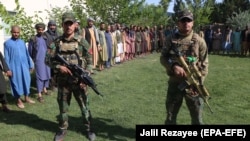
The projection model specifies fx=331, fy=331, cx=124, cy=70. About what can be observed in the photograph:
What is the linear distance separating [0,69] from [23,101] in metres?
1.22

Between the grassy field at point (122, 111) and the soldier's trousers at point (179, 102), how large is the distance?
34.7 inches

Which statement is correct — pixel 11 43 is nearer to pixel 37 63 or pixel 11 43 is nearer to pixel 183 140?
pixel 37 63

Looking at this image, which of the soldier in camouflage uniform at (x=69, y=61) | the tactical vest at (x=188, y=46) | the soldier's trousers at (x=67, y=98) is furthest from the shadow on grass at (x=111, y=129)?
the tactical vest at (x=188, y=46)

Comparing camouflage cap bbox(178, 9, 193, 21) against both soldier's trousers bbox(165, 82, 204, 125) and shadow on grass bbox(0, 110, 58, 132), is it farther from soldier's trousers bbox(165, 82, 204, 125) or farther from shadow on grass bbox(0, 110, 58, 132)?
shadow on grass bbox(0, 110, 58, 132)

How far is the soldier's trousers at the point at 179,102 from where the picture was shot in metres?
4.34

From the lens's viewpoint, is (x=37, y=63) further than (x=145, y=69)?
No

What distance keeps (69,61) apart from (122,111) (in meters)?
2.15

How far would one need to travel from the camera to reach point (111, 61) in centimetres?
1328

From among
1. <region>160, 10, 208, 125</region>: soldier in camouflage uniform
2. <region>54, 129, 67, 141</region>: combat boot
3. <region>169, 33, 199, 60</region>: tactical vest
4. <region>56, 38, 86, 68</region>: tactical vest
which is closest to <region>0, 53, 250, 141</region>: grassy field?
<region>54, 129, 67, 141</region>: combat boot

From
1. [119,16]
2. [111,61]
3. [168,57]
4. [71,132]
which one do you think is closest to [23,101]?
[71,132]

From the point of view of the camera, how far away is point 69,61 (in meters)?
4.79

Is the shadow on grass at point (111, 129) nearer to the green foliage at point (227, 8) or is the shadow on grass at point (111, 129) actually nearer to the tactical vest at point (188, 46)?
the tactical vest at point (188, 46)

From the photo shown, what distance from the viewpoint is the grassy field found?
5414 mm

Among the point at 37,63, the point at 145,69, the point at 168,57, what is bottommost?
the point at 145,69
